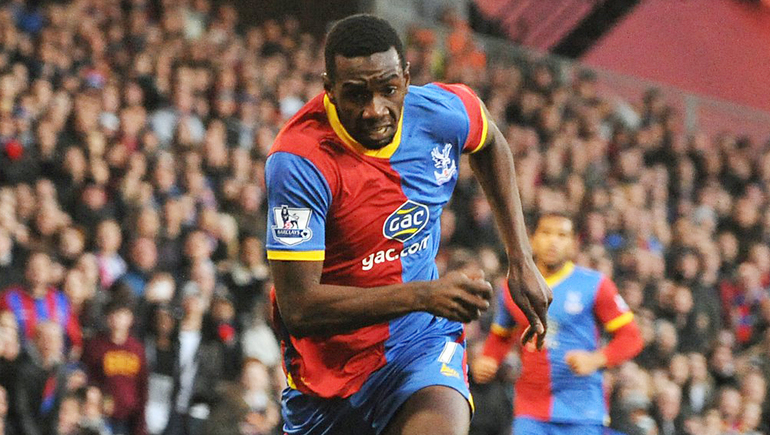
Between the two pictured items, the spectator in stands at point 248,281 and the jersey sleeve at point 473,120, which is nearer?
the jersey sleeve at point 473,120

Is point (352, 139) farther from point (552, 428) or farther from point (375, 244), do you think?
point (552, 428)

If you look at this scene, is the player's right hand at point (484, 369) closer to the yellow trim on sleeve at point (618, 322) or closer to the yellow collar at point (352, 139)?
the yellow trim on sleeve at point (618, 322)

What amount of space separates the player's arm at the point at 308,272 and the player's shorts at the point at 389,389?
1.34 feet

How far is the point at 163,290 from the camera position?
9.34 m

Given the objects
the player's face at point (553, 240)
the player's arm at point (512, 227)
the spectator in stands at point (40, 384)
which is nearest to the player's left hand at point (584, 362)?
the player's face at point (553, 240)

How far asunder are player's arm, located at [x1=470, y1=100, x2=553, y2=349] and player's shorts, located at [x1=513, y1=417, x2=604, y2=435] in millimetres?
2910

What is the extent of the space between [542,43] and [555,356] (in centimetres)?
1310

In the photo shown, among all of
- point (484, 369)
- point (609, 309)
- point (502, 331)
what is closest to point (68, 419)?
point (484, 369)

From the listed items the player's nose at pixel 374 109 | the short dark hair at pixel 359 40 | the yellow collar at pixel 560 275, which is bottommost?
the yellow collar at pixel 560 275

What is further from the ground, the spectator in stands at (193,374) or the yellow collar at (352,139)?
the yellow collar at (352,139)

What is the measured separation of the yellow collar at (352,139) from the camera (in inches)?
176

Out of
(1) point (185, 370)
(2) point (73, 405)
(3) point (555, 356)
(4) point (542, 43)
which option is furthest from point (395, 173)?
(4) point (542, 43)

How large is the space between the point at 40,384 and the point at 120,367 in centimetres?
63

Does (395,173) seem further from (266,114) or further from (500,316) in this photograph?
(266,114)
